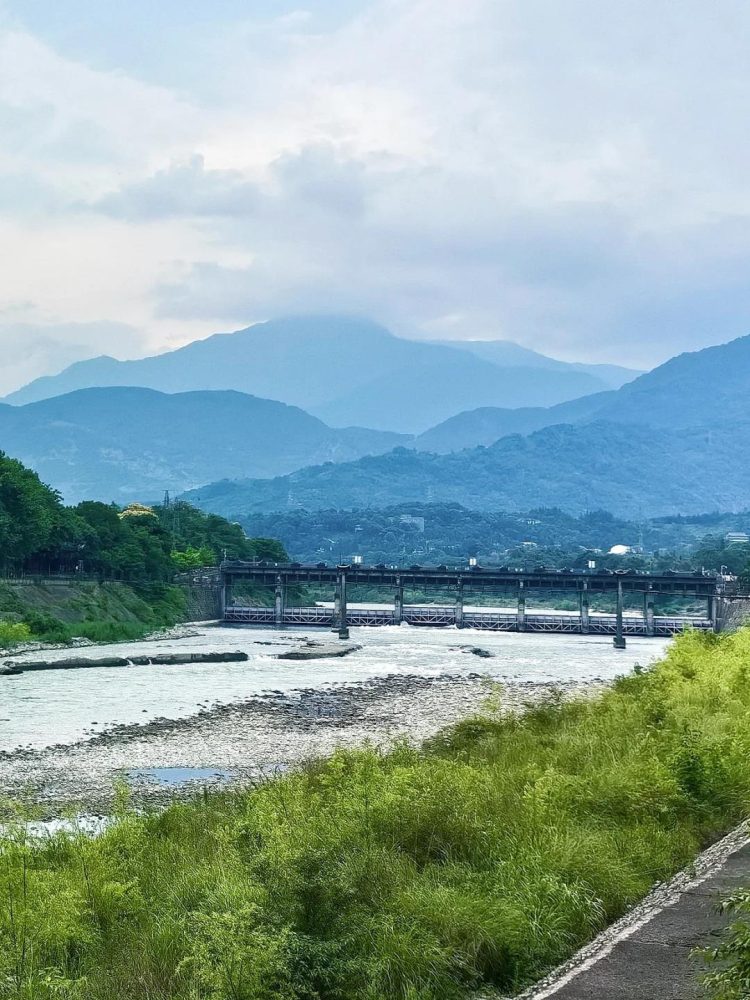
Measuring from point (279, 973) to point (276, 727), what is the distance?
121 feet

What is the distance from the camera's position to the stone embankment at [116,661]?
238ft

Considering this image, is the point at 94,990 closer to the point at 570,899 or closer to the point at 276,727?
the point at 570,899

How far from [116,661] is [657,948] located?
2774 inches

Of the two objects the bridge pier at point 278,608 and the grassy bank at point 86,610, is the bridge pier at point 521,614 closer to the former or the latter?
the bridge pier at point 278,608

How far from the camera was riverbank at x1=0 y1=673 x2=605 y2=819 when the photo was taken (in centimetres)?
3294

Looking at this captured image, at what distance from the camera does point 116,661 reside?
79.4 m

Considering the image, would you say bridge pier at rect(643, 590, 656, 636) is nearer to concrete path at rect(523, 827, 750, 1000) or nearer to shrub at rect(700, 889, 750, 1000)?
concrete path at rect(523, 827, 750, 1000)

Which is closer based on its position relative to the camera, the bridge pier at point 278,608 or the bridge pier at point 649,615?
the bridge pier at point 649,615

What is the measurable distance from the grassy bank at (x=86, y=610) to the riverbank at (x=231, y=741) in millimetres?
38118

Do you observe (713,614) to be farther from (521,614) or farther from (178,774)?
(178,774)

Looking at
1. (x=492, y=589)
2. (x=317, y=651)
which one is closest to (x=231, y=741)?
(x=317, y=651)

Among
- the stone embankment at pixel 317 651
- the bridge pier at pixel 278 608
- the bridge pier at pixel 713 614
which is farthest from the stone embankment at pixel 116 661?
the bridge pier at pixel 713 614

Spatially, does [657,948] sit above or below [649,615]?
above

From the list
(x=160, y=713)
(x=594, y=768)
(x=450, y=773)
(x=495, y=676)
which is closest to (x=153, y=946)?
(x=450, y=773)
